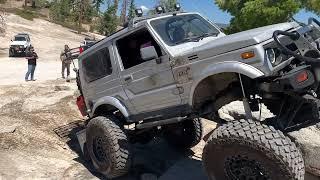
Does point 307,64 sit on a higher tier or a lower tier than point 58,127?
higher

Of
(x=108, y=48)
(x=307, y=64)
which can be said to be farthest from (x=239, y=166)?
(x=108, y=48)

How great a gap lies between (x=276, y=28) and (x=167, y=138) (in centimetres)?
428

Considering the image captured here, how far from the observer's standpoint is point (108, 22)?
6338 centimetres

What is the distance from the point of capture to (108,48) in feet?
24.3

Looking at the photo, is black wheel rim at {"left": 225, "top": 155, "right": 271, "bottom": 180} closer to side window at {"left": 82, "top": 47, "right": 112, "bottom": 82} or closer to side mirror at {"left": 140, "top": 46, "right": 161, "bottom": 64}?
side mirror at {"left": 140, "top": 46, "right": 161, "bottom": 64}

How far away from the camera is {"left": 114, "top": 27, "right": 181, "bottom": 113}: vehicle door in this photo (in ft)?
20.7

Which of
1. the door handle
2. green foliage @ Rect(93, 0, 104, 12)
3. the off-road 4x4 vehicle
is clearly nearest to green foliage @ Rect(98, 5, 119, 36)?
green foliage @ Rect(93, 0, 104, 12)

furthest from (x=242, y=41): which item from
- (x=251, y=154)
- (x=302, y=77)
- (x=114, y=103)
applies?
(x=114, y=103)

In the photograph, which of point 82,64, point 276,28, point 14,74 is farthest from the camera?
point 14,74

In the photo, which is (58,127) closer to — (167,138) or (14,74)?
(167,138)

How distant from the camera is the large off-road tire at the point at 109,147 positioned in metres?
7.11

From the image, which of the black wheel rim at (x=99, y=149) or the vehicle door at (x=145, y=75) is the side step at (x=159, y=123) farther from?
the black wheel rim at (x=99, y=149)

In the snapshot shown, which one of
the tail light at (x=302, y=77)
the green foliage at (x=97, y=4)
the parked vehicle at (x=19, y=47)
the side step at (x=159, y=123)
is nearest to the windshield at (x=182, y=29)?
the side step at (x=159, y=123)

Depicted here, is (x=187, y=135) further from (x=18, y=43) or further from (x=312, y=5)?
(x=18, y=43)
